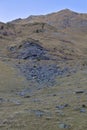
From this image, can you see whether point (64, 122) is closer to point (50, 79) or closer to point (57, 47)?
point (50, 79)

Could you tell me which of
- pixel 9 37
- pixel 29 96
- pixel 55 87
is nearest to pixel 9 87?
pixel 55 87

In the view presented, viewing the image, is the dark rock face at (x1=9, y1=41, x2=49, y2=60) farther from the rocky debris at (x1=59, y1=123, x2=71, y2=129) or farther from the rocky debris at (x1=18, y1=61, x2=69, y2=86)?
the rocky debris at (x1=59, y1=123, x2=71, y2=129)

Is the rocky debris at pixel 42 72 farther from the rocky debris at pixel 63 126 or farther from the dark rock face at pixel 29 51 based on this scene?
the rocky debris at pixel 63 126

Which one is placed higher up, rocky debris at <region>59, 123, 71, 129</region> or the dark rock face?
the dark rock face

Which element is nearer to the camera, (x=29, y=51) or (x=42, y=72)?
(x=42, y=72)

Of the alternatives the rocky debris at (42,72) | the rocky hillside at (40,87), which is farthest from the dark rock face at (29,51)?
the rocky debris at (42,72)

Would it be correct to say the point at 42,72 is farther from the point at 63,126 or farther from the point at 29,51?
the point at 63,126

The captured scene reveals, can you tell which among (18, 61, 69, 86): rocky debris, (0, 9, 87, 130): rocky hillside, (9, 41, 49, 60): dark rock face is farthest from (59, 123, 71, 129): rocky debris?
(9, 41, 49, 60): dark rock face

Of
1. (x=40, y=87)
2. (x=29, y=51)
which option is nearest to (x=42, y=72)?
(x=40, y=87)
